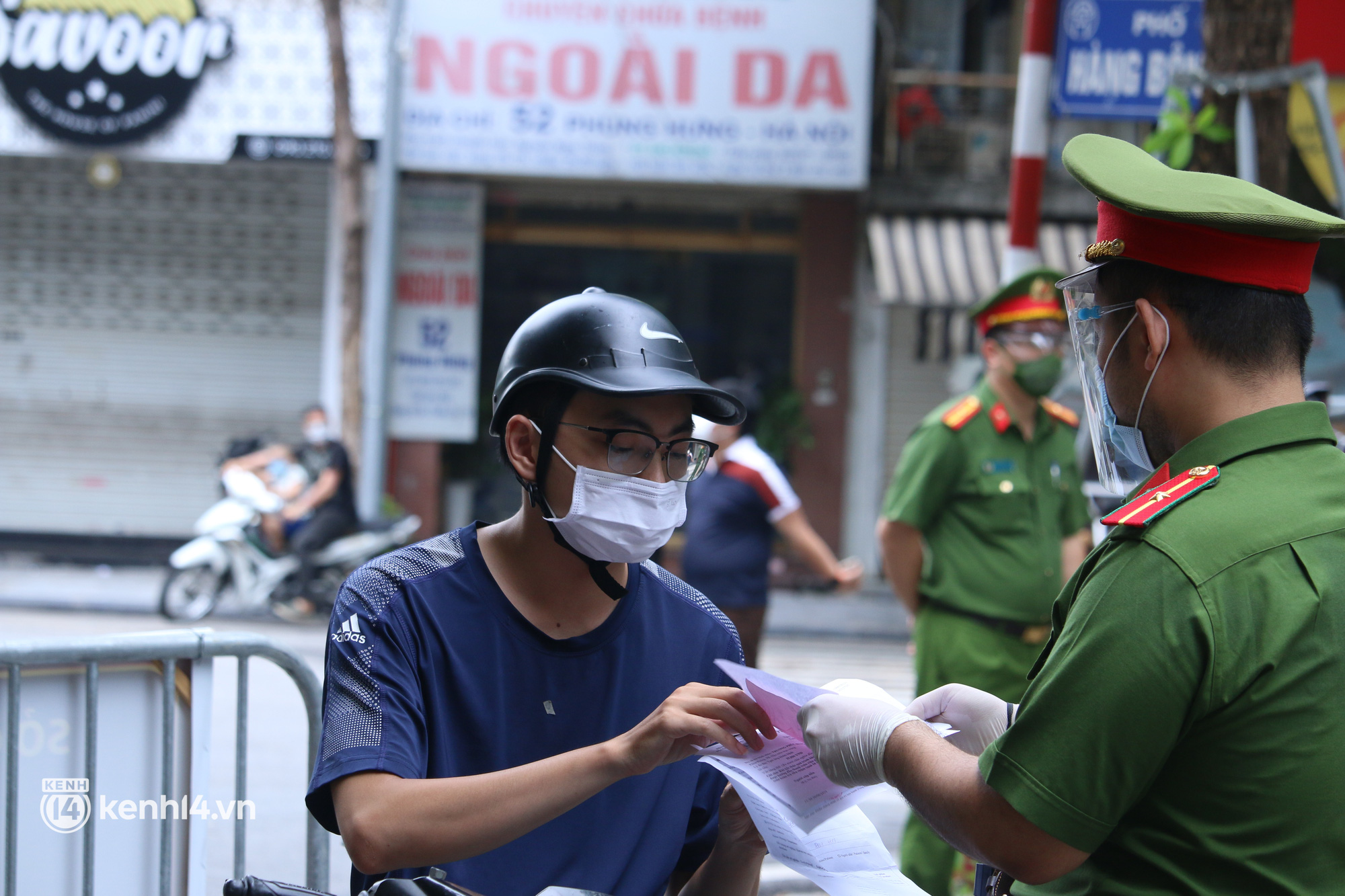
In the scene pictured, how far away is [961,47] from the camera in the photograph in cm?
1317

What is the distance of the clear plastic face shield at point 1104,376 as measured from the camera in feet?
5.35

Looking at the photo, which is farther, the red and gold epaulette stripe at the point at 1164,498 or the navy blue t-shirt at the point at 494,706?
the navy blue t-shirt at the point at 494,706

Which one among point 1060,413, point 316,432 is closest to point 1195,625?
point 1060,413

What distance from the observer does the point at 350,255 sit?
39.6 feet

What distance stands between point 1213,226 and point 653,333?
86 cm

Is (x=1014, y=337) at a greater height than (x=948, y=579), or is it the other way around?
(x=1014, y=337)

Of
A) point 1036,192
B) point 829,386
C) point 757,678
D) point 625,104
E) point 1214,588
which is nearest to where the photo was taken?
point 1214,588

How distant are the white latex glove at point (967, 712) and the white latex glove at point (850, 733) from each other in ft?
0.59

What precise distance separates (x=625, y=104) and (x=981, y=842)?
1113 cm

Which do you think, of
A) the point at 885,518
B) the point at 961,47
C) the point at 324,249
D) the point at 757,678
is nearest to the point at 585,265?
the point at 324,249

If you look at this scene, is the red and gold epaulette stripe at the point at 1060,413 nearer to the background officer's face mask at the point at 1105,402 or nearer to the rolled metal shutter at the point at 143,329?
the background officer's face mask at the point at 1105,402

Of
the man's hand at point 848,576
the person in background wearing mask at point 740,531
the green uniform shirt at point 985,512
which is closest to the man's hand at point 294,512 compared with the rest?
the person in background wearing mask at point 740,531

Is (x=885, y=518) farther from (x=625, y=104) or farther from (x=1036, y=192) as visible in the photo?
(x=625, y=104)

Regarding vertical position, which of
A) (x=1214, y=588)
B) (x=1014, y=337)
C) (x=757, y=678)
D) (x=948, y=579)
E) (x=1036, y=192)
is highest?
(x=1036, y=192)
